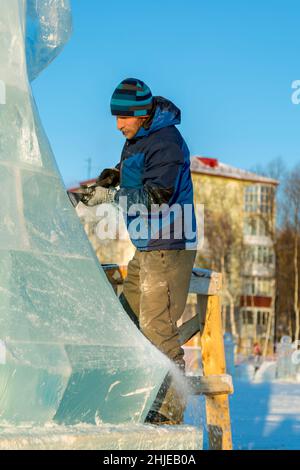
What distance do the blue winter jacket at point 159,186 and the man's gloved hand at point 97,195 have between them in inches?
1.6

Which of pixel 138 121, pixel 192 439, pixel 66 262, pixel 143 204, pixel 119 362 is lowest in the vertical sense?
pixel 192 439

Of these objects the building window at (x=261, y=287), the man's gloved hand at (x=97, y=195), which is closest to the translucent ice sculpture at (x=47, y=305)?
the man's gloved hand at (x=97, y=195)

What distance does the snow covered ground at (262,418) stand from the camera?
19.8 feet

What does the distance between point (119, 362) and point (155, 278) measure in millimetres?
1142

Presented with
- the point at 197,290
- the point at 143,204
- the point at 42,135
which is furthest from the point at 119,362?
the point at 197,290

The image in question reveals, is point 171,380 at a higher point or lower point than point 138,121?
lower

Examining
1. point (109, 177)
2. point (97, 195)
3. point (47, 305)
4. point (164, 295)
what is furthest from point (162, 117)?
point (47, 305)

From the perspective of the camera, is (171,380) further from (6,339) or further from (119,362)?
(6,339)

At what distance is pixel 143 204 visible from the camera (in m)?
3.36

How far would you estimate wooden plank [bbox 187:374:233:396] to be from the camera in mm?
4621

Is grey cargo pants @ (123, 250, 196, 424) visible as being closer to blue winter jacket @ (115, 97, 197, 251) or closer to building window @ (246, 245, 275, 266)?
blue winter jacket @ (115, 97, 197, 251)

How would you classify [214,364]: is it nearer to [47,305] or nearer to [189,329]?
[189,329]

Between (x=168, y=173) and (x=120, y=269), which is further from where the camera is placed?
(x=120, y=269)

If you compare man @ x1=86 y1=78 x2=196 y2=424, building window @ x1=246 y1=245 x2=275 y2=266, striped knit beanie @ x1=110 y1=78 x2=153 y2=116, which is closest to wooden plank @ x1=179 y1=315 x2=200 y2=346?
man @ x1=86 y1=78 x2=196 y2=424
